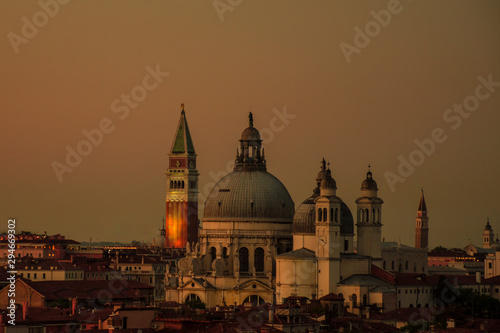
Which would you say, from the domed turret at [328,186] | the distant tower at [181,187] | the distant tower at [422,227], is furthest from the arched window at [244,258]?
the distant tower at [422,227]

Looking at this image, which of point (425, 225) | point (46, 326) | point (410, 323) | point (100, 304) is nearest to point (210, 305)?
point (100, 304)

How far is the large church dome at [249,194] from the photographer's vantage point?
107 m

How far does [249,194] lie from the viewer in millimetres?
107000

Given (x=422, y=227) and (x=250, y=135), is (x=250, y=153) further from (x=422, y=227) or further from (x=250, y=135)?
(x=422, y=227)

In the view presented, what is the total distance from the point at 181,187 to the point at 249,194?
50458 millimetres

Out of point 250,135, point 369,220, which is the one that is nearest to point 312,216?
point 369,220

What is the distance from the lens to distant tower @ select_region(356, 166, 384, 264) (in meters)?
100

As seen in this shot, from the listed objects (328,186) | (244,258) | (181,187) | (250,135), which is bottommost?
(244,258)

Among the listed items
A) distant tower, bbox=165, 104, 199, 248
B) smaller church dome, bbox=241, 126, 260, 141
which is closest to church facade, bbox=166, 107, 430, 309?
smaller church dome, bbox=241, 126, 260, 141

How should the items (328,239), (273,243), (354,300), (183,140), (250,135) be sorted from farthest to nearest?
(183,140) < (250,135) < (273,243) < (328,239) < (354,300)

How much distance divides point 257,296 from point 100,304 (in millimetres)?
17148

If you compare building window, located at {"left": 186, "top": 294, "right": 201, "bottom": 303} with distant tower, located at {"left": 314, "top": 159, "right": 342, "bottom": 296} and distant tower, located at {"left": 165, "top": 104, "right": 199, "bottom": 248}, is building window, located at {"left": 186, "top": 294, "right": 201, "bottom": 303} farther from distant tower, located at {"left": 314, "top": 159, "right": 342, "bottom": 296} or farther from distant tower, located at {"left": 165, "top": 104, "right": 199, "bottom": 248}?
distant tower, located at {"left": 165, "top": 104, "right": 199, "bottom": 248}

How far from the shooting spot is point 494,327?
→ 2677 inches

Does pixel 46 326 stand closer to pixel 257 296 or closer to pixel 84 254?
pixel 257 296
